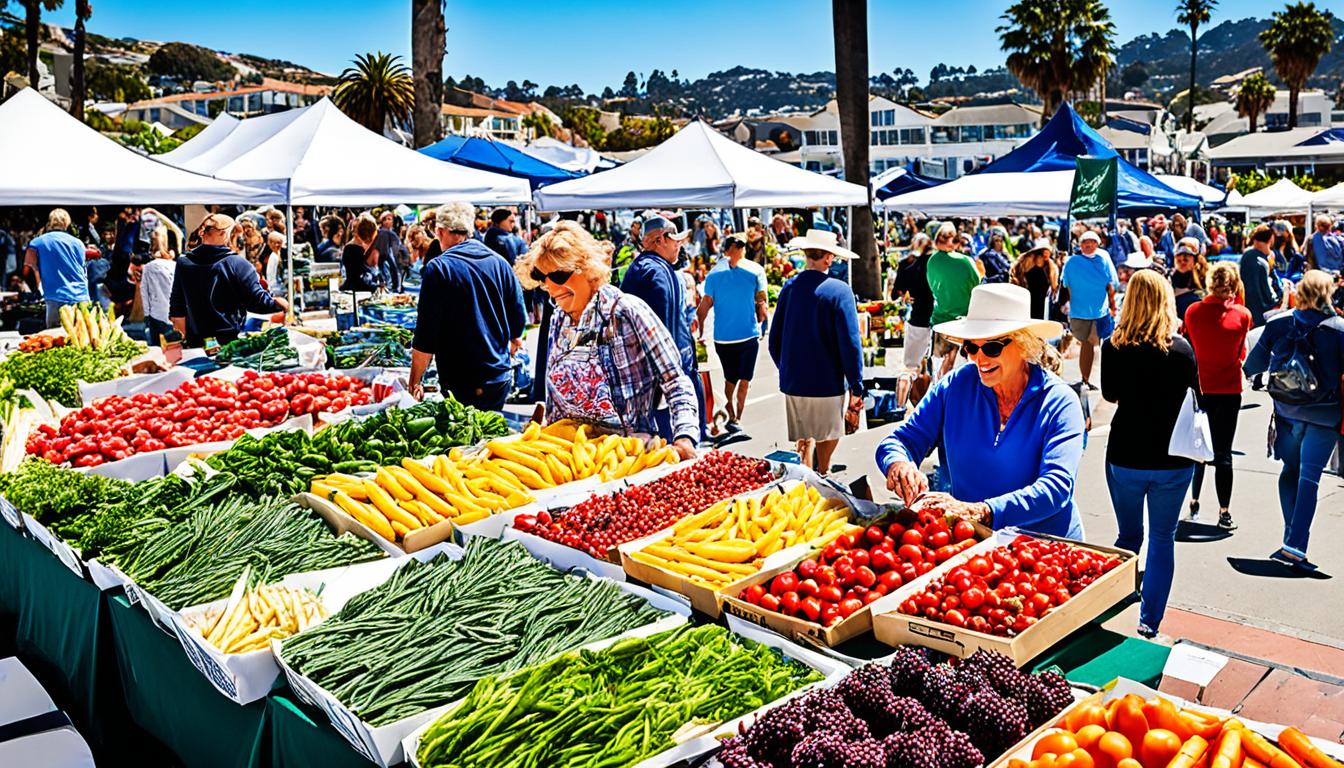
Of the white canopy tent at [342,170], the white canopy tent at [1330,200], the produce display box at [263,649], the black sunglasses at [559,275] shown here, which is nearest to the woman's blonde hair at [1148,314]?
the black sunglasses at [559,275]

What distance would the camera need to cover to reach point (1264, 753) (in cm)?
223

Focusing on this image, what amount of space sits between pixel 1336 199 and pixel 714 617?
20850 millimetres

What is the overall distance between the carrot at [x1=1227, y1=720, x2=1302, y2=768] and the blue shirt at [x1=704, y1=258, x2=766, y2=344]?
24.8 ft

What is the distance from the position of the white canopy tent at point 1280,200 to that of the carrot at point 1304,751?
2231 cm

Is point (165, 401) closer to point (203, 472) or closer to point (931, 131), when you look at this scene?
point (203, 472)

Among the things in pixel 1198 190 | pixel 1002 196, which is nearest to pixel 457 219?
pixel 1002 196

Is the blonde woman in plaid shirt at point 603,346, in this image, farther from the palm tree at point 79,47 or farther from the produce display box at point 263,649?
the palm tree at point 79,47

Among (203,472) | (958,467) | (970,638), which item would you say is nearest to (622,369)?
(958,467)

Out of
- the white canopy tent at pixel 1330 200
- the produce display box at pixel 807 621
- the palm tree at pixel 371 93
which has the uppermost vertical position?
the palm tree at pixel 371 93

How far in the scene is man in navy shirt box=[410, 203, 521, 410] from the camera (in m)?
6.43

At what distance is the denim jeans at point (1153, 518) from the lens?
198 inches

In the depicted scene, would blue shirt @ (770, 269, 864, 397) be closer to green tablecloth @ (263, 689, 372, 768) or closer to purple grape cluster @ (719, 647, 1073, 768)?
purple grape cluster @ (719, 647, 1073, 768)

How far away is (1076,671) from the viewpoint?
9.66 ft

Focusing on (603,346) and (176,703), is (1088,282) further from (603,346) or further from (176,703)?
(176,703)
